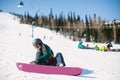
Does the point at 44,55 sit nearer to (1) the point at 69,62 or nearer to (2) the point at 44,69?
(2) the point at 44,69

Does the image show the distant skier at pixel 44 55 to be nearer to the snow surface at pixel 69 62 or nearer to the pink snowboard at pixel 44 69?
the pink snowboard at pixel 44 69

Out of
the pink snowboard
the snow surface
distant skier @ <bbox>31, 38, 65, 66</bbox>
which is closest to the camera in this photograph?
the snow surface

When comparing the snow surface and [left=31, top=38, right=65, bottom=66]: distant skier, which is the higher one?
[left=31, top=38, right=65, bottom=66]: distant skier

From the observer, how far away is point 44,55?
708 cm

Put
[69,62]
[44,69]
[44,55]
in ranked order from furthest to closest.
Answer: [69,62]
[44,55]
[44,69]

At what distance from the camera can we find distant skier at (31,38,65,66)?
711 cm

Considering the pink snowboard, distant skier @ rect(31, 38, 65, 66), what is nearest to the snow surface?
the pink snowboard

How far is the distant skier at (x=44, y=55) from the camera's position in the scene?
7.11 meters

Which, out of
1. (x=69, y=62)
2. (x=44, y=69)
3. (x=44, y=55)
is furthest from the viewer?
(x=69, y=62)

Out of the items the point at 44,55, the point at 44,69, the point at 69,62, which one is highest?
the point at 44,55

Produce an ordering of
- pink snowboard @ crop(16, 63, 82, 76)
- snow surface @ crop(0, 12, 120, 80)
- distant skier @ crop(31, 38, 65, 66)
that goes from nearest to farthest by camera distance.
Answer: snow surface @ crop(0, 12, 120, 80)
pink snowboard @ crop(16, 63, 82, 76)
distant skier @ crop(31, 38, 65, 66)

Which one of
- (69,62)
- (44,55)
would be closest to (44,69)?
(44,55)

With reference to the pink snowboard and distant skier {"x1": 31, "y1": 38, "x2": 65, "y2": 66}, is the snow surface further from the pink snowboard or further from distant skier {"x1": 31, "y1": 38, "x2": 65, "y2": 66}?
distant skier {"x1": 31, "y1": 38, "x2": 65, "y2": 66}

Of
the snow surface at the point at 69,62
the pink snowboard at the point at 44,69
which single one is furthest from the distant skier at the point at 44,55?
the snow surface at the point at 69,62
